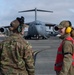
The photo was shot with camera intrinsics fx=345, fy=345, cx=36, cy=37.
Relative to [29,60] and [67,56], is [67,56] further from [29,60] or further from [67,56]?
[29,60]

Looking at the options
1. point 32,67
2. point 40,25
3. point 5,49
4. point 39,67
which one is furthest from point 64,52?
point 40,25

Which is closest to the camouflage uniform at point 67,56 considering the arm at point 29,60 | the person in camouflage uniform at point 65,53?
the person in camouflage uniform at point 65,53

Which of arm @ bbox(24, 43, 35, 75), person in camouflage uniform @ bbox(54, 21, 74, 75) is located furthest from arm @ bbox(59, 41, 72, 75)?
arm @ bbox(24, 43, 35, 75)

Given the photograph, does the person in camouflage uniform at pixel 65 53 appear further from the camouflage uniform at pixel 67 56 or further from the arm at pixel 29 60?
the arm at pixel 29 60

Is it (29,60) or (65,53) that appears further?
(65,53)

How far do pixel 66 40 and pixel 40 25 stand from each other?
55.2 meters

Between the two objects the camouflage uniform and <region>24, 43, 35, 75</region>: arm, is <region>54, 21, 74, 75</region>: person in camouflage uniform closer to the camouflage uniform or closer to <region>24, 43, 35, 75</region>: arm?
the camouflage uniform

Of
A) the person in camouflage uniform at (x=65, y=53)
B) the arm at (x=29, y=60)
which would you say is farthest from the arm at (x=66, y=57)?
the arm at (x=29, y=60)

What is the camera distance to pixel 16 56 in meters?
5.99

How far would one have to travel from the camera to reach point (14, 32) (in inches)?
237

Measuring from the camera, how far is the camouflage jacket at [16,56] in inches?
234

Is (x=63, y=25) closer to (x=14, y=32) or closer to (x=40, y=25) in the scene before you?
(x=14, y=32)

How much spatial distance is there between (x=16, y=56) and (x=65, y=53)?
86 centimetres

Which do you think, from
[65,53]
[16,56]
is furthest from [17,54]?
[65,53]
